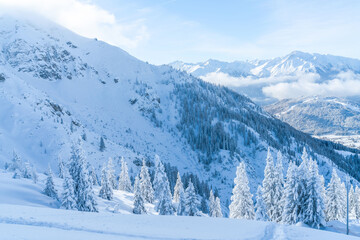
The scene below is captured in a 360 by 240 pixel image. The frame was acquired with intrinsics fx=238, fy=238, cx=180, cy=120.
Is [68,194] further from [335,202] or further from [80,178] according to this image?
[335,202]

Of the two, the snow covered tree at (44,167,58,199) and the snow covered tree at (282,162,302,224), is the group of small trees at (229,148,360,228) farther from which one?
the snow covered tree at (44,167,58,199)

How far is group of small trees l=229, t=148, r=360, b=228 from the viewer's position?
29.2 m

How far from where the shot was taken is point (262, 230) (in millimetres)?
18281

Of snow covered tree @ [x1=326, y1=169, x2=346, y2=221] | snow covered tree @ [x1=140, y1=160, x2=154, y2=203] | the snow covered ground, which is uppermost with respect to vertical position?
the snow covered ground

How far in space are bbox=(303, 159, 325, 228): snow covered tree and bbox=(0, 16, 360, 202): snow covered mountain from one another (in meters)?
65.1

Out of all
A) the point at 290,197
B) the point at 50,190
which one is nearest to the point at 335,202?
the point at 290,197

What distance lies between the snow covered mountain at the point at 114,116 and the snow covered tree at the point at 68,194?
1812 inches

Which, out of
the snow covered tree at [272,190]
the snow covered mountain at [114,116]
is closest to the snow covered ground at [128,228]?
the snow covered tree at [272,190]

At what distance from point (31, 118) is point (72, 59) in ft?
Result: 311

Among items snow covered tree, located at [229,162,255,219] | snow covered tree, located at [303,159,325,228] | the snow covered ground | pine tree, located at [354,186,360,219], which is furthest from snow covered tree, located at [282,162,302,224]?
pine tree, located at [354,186,360,219]

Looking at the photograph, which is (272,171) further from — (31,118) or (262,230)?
(31,118)

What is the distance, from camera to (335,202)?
47062 mm

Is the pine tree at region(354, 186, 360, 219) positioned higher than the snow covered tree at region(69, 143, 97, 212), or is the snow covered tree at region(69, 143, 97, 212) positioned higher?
the snow covered tree at region(69, 143, 97, 212)

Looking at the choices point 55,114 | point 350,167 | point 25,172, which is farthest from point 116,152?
point 350,167
